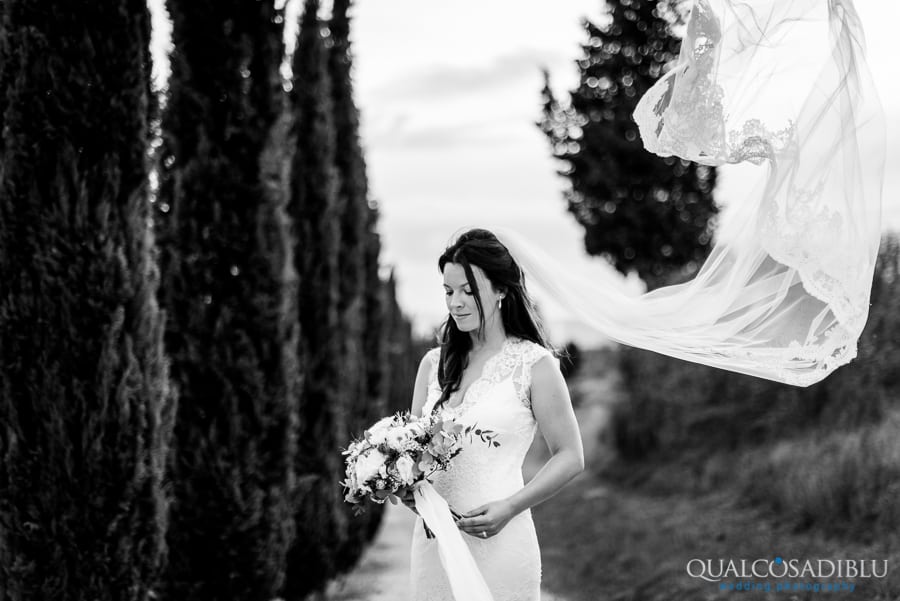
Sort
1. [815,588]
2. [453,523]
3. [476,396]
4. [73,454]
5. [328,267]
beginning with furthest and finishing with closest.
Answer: [328,267]
[815,588]
[73,454]
[476,396]
[453,523]

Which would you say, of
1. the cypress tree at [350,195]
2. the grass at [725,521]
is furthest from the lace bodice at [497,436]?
the cypress tree at [350,195]

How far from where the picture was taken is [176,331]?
7121mm

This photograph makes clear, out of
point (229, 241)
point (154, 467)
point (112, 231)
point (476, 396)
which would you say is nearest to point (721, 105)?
point (476, 396)

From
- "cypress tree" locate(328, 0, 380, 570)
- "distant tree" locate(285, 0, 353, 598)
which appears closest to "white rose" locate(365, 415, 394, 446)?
"distant tree" locate(285, 0, 353, 598)

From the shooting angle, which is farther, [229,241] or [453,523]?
[229,241]

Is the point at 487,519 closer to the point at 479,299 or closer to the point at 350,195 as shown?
the point at 479,299

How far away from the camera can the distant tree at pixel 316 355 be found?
932cm

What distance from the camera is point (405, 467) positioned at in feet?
12.0

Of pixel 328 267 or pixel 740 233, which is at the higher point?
pixel 328 267

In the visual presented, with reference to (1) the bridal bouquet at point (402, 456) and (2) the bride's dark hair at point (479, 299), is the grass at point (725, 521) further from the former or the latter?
(1) the bridal bouquet at point (402, 456)

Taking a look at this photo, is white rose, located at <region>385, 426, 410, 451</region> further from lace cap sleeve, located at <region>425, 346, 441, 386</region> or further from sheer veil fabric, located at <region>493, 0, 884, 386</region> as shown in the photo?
sheer veil fabric, located at <region>493, 0, 884, 386</region>

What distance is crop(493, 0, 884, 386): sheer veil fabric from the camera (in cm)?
401

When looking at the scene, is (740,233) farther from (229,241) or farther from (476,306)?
(229,241)

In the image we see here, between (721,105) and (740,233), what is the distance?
1.99 feet
